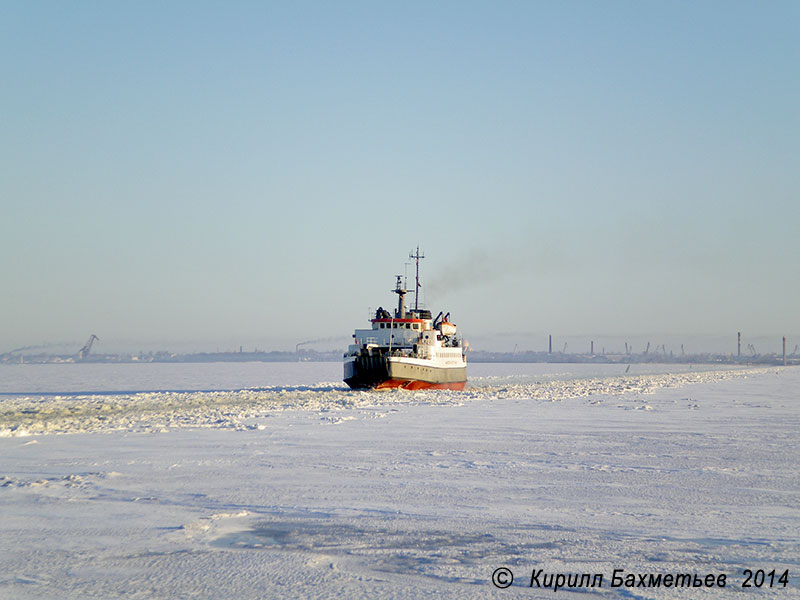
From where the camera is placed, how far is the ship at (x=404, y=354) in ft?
144

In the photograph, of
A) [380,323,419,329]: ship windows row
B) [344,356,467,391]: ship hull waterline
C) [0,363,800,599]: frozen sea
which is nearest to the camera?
[0,363,800,599]: frozen sea

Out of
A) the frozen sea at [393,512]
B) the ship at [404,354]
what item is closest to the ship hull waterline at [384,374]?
the ship at [404,354]

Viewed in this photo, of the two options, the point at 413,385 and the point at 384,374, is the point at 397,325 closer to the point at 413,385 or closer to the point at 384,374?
the point at 413,385

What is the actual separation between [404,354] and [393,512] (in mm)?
39730

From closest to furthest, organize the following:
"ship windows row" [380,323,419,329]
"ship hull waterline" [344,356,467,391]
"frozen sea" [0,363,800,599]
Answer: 1. "frozen sea" [0,363,800,599]
2. "ship hull waterline" [344,356,467,391]
3. "ship windows row" [380,323,419,329]

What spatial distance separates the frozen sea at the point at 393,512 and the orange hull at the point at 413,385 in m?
25.6

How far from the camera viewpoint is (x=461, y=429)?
19000 mm

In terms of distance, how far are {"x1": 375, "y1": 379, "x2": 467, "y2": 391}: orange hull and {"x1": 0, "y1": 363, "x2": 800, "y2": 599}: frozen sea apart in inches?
1007

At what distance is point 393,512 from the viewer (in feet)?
29.3

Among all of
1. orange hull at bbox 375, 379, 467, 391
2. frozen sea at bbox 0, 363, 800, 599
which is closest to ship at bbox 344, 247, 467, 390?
orange hull at bbox 375, 379, 467, 391

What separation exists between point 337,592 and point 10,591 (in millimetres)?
3059

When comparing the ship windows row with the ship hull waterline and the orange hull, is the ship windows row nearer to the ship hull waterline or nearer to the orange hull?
the ship hull waterline

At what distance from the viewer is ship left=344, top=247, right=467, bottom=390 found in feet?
144

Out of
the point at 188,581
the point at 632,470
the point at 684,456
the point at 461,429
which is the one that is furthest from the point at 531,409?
the point at 188,581
